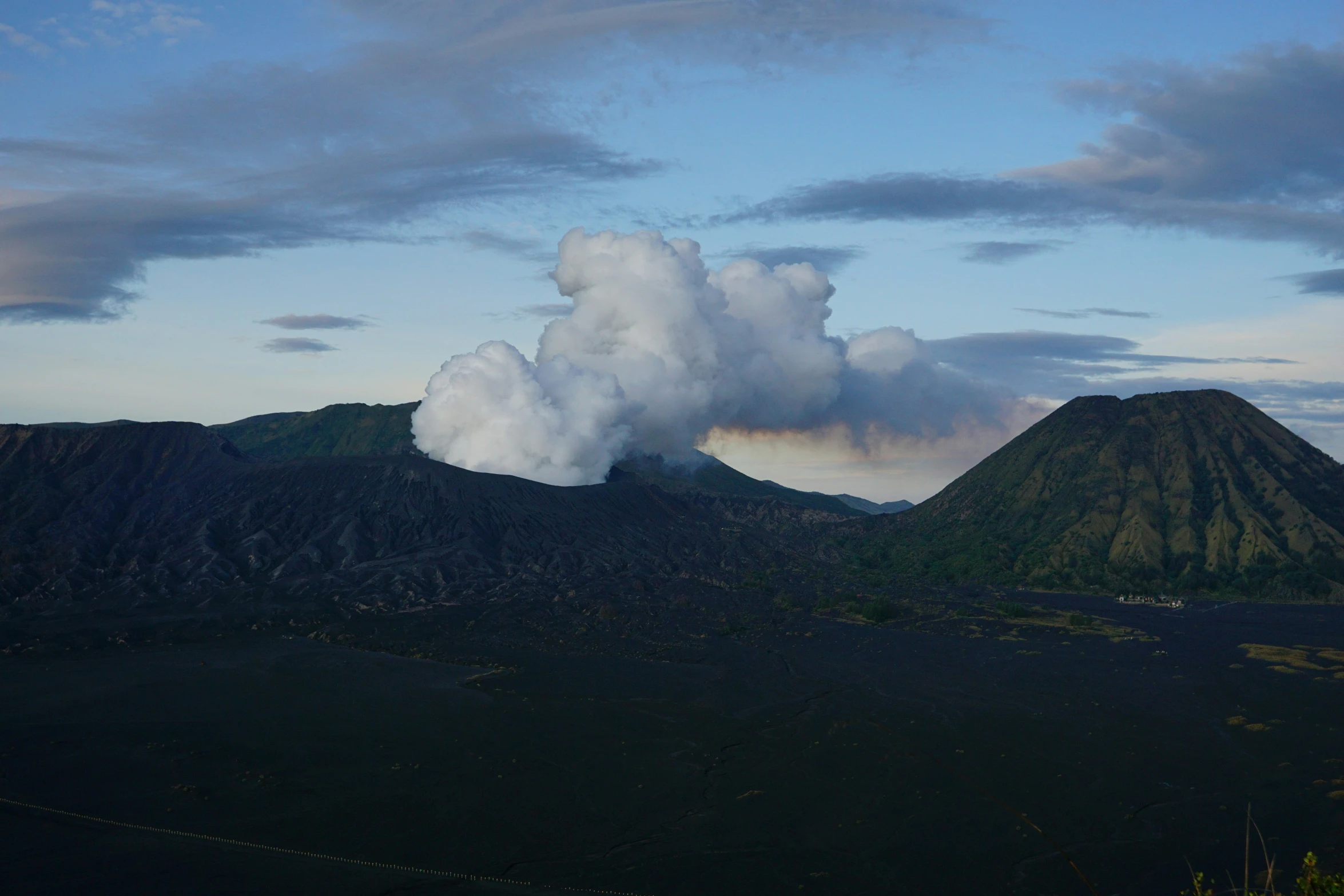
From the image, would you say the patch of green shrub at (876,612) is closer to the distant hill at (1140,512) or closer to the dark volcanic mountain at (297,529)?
the dark volcanic mountain at (297,529)

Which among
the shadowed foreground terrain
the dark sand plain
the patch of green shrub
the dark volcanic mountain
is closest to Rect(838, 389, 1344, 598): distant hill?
the shadowed foreground terrain

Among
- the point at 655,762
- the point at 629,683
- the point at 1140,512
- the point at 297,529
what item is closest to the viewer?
the point at 655,762

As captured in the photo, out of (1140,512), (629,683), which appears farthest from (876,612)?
(1140,512)

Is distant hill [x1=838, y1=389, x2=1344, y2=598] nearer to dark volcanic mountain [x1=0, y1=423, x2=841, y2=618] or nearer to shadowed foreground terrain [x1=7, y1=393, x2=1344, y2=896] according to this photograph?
shadowed foreground terrain [x1=7, y1=393, x2=1344, y2=896]

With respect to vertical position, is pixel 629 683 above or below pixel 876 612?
below

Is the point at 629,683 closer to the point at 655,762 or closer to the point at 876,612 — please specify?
the point at 655,762

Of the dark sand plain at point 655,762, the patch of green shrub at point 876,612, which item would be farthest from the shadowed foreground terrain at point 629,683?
the patch of green shrub at point 876,612
